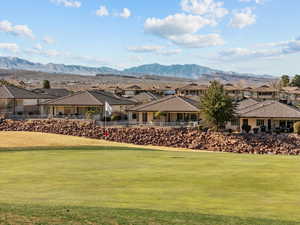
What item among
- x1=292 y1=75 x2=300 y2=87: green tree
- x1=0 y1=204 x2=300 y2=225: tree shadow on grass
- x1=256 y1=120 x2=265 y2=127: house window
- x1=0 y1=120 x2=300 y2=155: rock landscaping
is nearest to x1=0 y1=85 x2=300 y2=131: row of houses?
x1=256 y1=120 x2=265 y2=127: house window

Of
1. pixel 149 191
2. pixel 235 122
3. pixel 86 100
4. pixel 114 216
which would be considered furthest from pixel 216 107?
pixel 114 216

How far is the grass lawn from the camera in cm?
1497

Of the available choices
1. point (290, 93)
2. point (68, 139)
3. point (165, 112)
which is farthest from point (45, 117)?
point (290, 93)

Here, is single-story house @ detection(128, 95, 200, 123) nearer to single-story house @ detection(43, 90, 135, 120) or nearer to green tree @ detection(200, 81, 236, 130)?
single-story house @ detection(43, 90, 135, 120)

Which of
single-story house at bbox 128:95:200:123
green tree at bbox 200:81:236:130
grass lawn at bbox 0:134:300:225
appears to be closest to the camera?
grass lawn at bbox 0:134:300:225

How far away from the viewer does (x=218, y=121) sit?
202ft

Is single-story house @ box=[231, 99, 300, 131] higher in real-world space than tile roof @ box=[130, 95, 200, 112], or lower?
lower

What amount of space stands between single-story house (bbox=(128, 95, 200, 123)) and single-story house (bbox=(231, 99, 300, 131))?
634 cm

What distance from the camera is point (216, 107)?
199 feet

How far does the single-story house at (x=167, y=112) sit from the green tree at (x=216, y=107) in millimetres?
5557

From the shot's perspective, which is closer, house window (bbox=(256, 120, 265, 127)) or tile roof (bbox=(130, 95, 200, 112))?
house window (bbox=(256, 120, 265, 127))

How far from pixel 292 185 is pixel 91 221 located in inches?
481

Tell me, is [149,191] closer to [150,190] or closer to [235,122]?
[150,190]

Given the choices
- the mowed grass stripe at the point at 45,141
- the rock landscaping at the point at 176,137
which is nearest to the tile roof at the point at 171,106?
the rock landscaping at the point at 176,137
